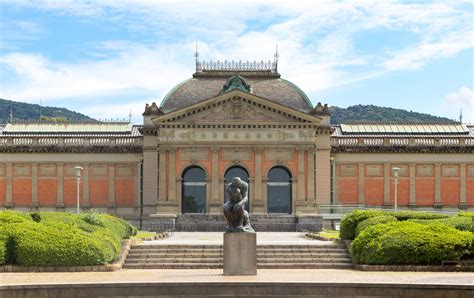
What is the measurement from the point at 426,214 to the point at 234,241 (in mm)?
13706

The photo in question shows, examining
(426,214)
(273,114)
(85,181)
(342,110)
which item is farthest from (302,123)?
(342,110)

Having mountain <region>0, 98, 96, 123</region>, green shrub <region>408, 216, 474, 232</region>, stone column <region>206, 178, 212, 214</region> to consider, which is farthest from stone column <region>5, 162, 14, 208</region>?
mountain <region>0, 98, 96, 123</region>

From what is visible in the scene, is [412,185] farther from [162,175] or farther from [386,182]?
[162,175]

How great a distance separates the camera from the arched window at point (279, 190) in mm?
73375

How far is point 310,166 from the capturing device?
73.1 m

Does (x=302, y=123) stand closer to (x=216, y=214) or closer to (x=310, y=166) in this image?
(x=310, y=166)

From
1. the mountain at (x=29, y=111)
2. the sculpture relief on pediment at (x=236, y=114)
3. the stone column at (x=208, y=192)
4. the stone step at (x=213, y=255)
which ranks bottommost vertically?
the stone step at (x=213, y=255)

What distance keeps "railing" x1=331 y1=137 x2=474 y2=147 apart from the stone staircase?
130 ft

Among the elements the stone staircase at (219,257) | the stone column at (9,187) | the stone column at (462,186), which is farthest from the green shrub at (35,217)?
the stone column at (462,186)

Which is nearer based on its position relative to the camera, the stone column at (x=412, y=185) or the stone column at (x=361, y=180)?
the stone column at (x=412, y=185)

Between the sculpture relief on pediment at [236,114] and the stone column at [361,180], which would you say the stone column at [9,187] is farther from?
the stone column at [361,180]

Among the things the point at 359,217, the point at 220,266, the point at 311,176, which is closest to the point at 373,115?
the point at 311,176

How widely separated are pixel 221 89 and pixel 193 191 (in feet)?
30.6

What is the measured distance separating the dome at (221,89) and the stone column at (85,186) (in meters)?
8.46
